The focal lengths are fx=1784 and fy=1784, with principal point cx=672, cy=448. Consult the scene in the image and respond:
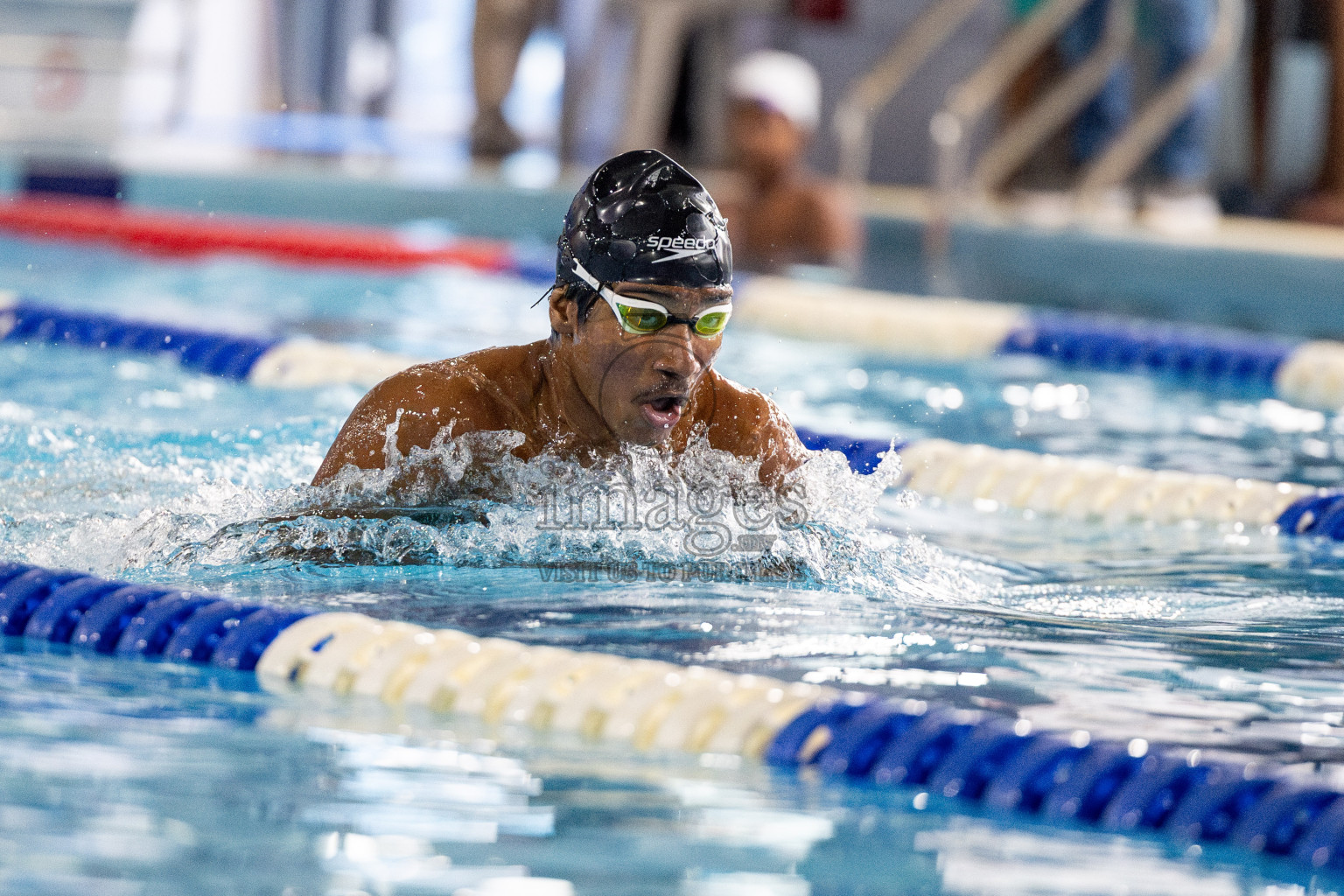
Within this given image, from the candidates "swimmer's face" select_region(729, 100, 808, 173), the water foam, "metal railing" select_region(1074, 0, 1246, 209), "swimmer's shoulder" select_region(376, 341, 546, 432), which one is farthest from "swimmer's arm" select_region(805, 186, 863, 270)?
"swimmer's shoulder" select_region(376, 341, 546, 432)

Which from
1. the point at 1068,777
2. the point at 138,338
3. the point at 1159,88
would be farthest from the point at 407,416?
the point at 1159,88

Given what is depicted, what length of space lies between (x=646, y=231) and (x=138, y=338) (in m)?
2.98

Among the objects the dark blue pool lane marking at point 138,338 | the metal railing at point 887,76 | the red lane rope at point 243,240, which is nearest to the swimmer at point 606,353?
the dark blue pool lane marking at point 138,338

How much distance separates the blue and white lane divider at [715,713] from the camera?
2.14 m

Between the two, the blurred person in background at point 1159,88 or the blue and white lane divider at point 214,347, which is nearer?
the blue and white lane divider at point 214,347

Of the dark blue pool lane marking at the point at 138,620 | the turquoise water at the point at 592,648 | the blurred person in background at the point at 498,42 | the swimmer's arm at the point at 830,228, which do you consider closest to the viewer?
the turquoise water at the point at 592,648

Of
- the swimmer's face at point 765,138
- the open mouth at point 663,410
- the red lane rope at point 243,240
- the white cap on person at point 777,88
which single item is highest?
the white cap on person at point 777,88

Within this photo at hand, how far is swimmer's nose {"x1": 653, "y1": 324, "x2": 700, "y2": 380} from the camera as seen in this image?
116 inches

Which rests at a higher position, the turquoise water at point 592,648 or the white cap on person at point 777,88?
the white cap on person at point 777,88

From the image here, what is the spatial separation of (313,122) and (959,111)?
8652mm

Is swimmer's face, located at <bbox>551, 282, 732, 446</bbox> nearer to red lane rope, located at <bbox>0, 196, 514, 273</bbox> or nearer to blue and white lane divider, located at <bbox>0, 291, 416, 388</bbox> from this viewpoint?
blue and white lane divider, located at <bbox>0, 291, 416, 388</bbox>

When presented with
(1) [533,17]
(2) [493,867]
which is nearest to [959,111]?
(1) [533,17]

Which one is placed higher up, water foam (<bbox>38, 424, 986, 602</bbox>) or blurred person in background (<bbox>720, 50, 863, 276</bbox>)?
blurred person in background (<bbox>720, 50, 863, 276</bbox>)

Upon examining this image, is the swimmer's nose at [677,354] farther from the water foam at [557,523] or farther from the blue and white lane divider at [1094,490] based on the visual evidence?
the blue and white lane divider at [1094,490]
